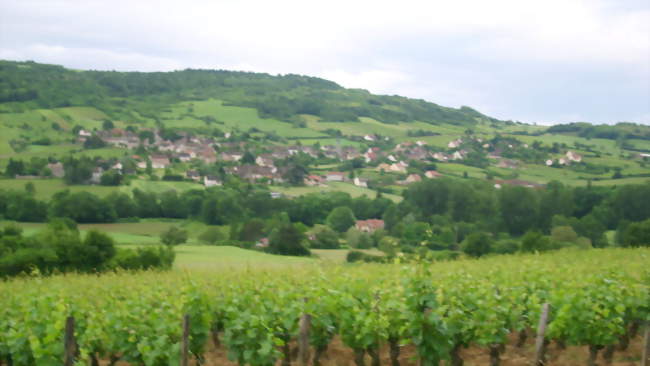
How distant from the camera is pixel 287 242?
4491cm

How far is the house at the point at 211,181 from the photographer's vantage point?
267 ft

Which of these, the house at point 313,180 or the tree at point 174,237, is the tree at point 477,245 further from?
the house at point 313,180

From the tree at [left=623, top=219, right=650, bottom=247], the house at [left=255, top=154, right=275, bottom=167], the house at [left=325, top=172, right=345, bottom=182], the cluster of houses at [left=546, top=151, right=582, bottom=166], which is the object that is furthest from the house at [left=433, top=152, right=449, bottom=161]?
the tree at [left=623, top=219, right=650, bottom=247]

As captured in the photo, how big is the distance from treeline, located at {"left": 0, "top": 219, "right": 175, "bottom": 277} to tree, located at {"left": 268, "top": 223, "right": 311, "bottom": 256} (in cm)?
970

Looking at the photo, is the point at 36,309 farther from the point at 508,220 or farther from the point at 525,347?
the point at 508,220

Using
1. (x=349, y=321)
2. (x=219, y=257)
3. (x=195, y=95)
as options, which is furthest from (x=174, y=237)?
Result: (x=195, y=95)

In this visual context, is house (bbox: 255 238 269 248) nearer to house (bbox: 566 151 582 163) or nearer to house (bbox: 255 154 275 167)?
house (bbox: 255 154 275 167)

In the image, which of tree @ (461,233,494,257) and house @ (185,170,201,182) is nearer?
tree @ (461,233,494,257)

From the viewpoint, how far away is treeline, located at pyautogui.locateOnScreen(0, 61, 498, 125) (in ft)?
414

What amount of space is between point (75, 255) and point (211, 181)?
4743 cm

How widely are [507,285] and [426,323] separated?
3784 millimetres

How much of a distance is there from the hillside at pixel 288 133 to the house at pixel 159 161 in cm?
142

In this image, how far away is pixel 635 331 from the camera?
10977 millimetres

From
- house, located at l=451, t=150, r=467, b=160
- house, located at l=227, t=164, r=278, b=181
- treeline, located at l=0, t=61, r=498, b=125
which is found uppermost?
treeline, located at l=0, t=61, r=498, b=125
